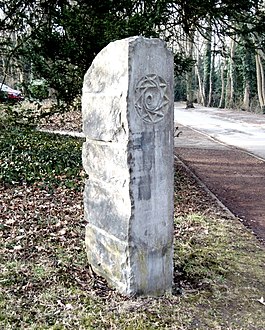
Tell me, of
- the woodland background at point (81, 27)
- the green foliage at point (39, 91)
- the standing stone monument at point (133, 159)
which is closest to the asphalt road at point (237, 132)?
the woodland background at point (81, 27)

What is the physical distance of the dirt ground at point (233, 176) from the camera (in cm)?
659

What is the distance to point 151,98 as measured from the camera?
3.19 m

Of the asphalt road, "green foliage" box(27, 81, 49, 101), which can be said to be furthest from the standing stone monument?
the asphalt road

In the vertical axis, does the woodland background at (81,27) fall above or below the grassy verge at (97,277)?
above

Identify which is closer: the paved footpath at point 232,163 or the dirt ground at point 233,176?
the dirt ground at point 233,176

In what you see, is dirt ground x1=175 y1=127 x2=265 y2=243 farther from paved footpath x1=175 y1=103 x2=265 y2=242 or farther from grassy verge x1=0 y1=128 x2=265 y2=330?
grassy verge x1=0 y1=128 x2=265 y2=330

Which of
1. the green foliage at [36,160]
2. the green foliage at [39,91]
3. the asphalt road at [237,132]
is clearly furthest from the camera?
the asphalt road at [237,132]

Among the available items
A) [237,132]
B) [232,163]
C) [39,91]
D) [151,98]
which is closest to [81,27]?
[39,91]

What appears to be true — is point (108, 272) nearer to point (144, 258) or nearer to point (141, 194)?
point (144, 258)

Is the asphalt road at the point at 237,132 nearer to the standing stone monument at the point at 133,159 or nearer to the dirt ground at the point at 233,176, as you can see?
the dirt ground at the point at 233,176

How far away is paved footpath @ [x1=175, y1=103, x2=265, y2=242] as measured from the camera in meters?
6.89

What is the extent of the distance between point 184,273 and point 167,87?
174 centimetres

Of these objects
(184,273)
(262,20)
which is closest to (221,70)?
(262,20)

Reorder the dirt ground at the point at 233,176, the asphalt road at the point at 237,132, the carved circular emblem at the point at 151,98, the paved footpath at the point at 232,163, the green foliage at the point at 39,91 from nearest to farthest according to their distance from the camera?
the carved circular emblem at the point at 151,98, the dirt ground at the point at 233,176, the paved footpath at the point at 232,163, the green foliage at the point at 39,91, the asphalt road at the point at 237,132
